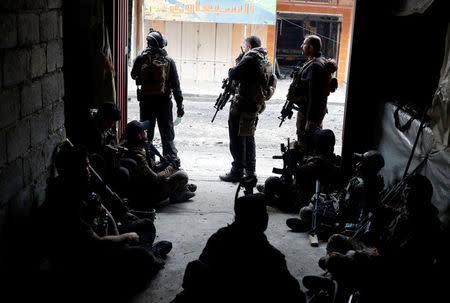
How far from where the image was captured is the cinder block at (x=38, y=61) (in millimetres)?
4328

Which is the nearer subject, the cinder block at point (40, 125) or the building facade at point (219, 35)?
the cinder block at point (40, 125)

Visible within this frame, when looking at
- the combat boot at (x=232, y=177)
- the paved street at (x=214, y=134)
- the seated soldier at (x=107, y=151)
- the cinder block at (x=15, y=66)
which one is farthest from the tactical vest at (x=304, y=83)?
the cinder block at (x=15, y=66)

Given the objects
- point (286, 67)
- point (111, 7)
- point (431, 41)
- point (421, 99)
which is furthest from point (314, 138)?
point (286, 67)

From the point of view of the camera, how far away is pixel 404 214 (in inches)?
160

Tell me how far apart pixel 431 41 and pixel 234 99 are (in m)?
2.57

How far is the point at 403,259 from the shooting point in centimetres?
380

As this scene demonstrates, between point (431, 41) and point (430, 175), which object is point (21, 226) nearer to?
point (430, 175)

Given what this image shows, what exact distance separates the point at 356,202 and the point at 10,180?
3.19m

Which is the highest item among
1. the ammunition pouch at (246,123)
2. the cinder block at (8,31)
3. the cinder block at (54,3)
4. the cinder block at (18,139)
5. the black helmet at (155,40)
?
the cinder block at (54,3)

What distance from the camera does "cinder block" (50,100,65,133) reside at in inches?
191

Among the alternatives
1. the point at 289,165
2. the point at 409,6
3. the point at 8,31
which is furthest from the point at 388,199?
the point at 8,31

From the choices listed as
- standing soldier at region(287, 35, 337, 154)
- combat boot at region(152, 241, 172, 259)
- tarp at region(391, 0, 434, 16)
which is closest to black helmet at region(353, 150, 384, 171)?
tarp at region(391, 0, 434, 16)

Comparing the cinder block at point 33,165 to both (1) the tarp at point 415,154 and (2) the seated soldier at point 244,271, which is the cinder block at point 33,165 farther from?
(1) the tarp at point 415,154

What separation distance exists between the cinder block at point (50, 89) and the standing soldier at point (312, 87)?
3167 mm
